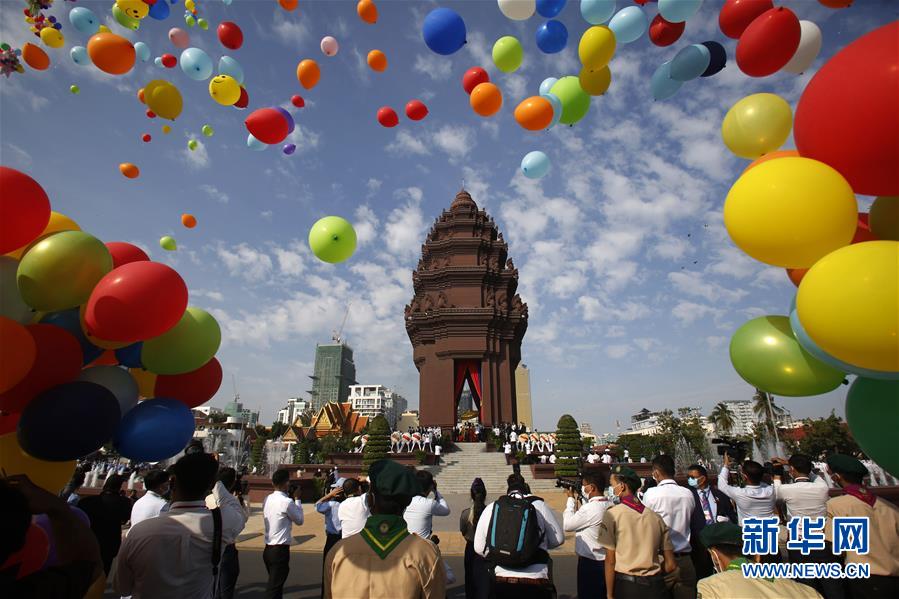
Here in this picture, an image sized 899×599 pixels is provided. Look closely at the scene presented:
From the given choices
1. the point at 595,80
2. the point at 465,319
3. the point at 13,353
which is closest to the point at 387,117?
the point at 595,80

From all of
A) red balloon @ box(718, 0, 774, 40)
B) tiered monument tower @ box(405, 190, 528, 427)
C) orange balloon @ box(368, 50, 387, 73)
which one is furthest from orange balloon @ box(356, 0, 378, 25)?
tiered monument tower @ box(405, 190, 528, 427)

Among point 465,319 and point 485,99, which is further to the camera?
point 465,319

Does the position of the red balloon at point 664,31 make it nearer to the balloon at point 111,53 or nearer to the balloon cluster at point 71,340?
the balloon cluster at point 71,340

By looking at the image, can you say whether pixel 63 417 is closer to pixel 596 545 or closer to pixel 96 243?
pixel 96 243

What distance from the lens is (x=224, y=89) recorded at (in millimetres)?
7770

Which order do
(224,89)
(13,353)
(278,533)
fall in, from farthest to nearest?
1. (224,89)
2. (278,533)
3. (13,353)

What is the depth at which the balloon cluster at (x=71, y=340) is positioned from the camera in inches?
132

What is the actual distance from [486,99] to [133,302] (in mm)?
6019

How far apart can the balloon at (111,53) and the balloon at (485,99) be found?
5208 millimetres

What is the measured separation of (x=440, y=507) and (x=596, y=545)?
157cm

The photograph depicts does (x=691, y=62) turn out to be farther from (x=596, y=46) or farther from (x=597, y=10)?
(x=597, y=10)

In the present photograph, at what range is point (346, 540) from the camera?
7.92 feet

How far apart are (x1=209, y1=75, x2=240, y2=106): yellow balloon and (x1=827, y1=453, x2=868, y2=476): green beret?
9.44 meters

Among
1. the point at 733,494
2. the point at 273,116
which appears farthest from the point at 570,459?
the point at 273,116
